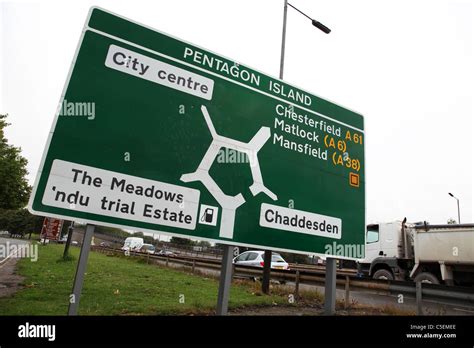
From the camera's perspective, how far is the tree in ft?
93.4

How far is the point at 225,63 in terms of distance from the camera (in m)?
4.08

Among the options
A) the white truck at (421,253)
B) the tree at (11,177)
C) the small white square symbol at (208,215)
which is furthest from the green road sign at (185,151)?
the tree at (11,177)

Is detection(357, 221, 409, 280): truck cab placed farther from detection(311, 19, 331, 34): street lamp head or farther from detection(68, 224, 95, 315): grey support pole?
detection(68, 224, 95, 315): grey support pole

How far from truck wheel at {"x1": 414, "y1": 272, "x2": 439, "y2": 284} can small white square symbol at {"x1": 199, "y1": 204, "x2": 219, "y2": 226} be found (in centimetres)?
1136

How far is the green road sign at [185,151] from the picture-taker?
2.98 meters

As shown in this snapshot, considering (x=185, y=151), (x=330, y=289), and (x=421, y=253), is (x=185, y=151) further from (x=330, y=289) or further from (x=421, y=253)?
(x=421, y=253)

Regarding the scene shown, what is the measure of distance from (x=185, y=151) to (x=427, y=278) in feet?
40.2

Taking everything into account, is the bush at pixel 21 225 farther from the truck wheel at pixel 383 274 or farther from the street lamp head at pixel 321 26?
the street lamp head at pixel 321 26

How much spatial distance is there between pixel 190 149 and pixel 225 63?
1.32m

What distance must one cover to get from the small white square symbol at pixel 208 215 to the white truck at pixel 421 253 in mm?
9086

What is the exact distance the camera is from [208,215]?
3.47 meters

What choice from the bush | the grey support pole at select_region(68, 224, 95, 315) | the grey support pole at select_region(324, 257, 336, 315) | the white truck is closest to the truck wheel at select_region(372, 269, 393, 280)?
the white truck
